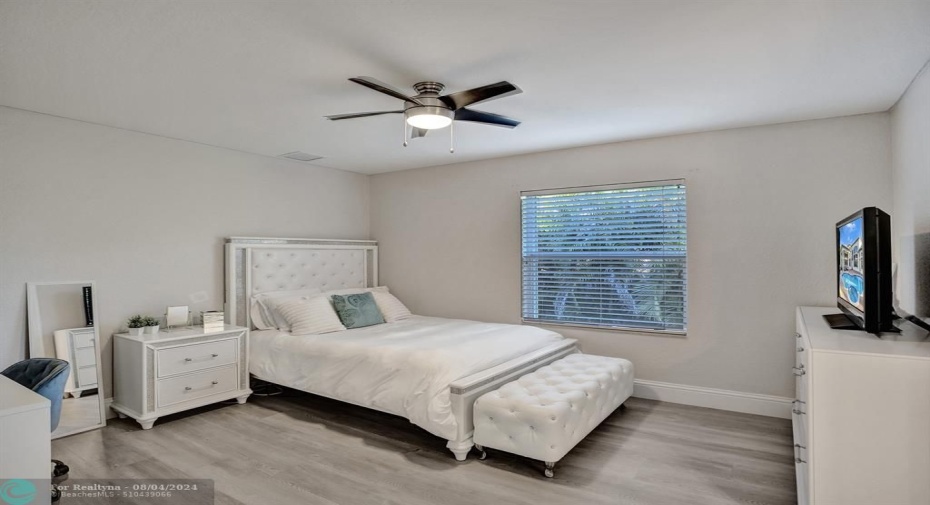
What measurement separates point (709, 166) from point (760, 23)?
2.03m

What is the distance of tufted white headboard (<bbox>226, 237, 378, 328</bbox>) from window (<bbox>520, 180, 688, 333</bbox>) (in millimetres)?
2021

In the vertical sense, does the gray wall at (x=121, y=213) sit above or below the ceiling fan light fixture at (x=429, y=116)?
below

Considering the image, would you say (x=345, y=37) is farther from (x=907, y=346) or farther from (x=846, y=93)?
(x=846, y=93)

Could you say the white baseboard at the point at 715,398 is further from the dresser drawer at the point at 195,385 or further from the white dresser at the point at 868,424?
the dresser drawer at the point at 195,385

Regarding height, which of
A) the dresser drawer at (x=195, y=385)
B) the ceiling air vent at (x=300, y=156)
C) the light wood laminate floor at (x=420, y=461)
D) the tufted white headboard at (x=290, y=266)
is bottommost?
the light wood laminate floor at (x=420, y=461)

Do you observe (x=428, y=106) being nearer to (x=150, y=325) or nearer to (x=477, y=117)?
(x=477, y=117)

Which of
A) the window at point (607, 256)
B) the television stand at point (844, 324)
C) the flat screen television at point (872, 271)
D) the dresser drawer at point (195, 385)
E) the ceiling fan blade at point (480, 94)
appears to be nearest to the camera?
the flat screen television at point (872, 271)

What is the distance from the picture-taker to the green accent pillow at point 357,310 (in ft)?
14.7

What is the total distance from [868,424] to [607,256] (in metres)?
2.73

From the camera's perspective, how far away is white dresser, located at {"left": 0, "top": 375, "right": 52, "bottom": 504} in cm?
160

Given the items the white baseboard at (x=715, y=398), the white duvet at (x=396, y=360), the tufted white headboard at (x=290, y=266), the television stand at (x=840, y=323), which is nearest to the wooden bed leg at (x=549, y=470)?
the white duvet at (x=396, y=360)

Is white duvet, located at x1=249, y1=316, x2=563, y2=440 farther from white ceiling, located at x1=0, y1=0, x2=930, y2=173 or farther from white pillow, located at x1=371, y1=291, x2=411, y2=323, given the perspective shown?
white ceiling, located at x1=0, y1=0, x2=930, y2=173

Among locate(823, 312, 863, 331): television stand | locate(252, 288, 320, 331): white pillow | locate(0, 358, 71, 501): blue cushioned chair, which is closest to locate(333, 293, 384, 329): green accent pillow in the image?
locate(252, 288, 320, 331): white pillow

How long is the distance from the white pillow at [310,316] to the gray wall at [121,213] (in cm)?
72
